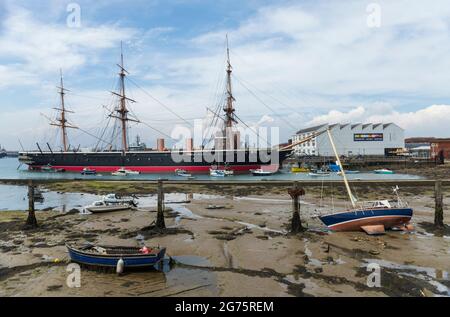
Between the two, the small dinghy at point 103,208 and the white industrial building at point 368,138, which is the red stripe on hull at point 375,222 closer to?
the small dinghy at point 103,208

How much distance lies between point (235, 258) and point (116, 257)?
22.0 feet

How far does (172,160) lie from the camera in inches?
3701

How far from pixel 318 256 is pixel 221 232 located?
8383mm

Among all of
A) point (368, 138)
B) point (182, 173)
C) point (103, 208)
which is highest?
point (368, 138)

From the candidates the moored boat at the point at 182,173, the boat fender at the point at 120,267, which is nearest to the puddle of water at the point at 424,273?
the boat fender at the point at 120,267

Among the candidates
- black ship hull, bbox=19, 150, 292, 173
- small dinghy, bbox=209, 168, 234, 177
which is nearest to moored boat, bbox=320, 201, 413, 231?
small dinghy, bbox=209, 168, 234, 177

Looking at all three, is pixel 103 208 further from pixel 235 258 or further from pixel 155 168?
pixel 155 168

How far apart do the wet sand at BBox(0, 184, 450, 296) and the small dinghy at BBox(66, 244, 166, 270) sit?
1.80 ft

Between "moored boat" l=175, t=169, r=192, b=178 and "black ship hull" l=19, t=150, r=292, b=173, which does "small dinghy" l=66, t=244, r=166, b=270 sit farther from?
"black ship hull" l=19, t=150, r=292, b=173

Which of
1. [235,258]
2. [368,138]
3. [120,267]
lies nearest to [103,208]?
[120,267]

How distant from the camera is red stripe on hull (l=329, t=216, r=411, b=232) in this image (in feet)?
75.0

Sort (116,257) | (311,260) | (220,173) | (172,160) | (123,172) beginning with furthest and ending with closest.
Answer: (172,160) < (123,172) < (220,173) < (311,260) < (116,257)
